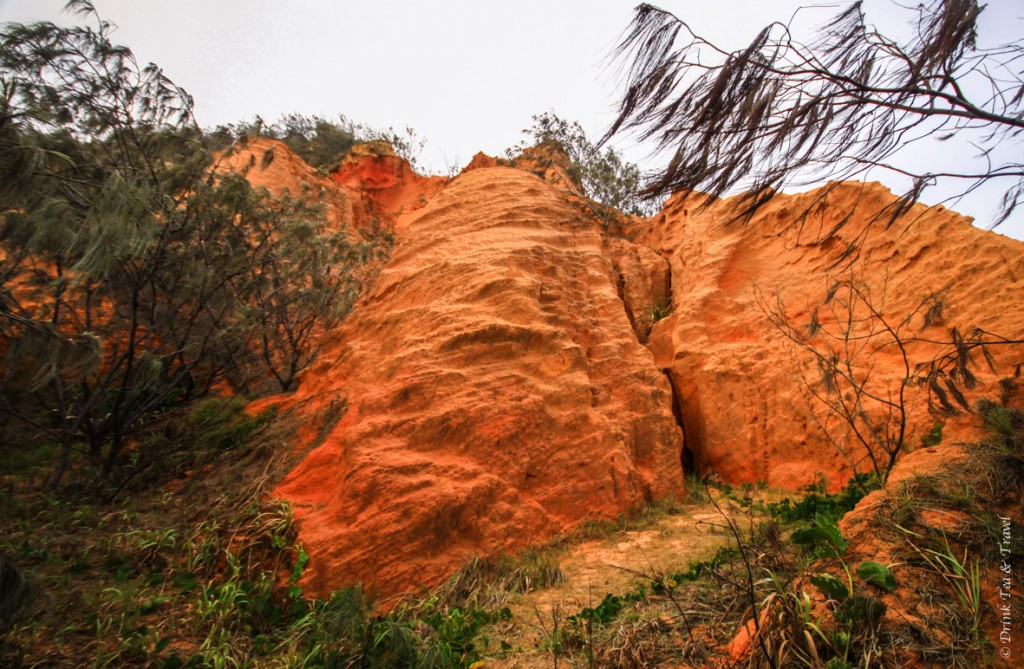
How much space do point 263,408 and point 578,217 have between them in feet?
17.6

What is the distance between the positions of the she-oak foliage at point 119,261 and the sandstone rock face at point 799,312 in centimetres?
489

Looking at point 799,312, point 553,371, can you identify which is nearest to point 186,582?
point 553,371

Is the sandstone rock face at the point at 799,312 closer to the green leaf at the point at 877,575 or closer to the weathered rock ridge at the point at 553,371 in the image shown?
the weathered rock ridge at the point at 553,371

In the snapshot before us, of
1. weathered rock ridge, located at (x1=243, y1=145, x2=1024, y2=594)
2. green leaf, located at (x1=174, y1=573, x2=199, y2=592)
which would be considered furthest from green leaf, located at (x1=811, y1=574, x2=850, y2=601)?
green leaf, located at (x1=174, y1=573, x2=199, y2=592)

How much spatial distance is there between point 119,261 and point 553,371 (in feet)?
15.7

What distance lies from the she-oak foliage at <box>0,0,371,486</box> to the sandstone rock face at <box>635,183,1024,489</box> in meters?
4.89

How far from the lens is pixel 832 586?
294cm

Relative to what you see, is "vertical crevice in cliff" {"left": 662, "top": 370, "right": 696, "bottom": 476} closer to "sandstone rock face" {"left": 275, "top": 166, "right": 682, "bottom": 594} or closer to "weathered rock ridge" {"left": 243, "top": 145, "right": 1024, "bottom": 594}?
"weathered rock ridge" {"left": 243, "top": 145, "right": 1024, "bottom": 594}

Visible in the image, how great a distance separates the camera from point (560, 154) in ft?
45.0

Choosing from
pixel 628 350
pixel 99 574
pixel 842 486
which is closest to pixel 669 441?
pixel 628 350

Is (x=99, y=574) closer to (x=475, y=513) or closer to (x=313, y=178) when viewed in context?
(x=475, y=513)

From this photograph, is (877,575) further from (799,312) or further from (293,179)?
(293,179)

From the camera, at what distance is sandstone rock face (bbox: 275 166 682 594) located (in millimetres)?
4773

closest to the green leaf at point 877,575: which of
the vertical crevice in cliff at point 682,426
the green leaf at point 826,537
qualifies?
the green leaf at point 826,537
